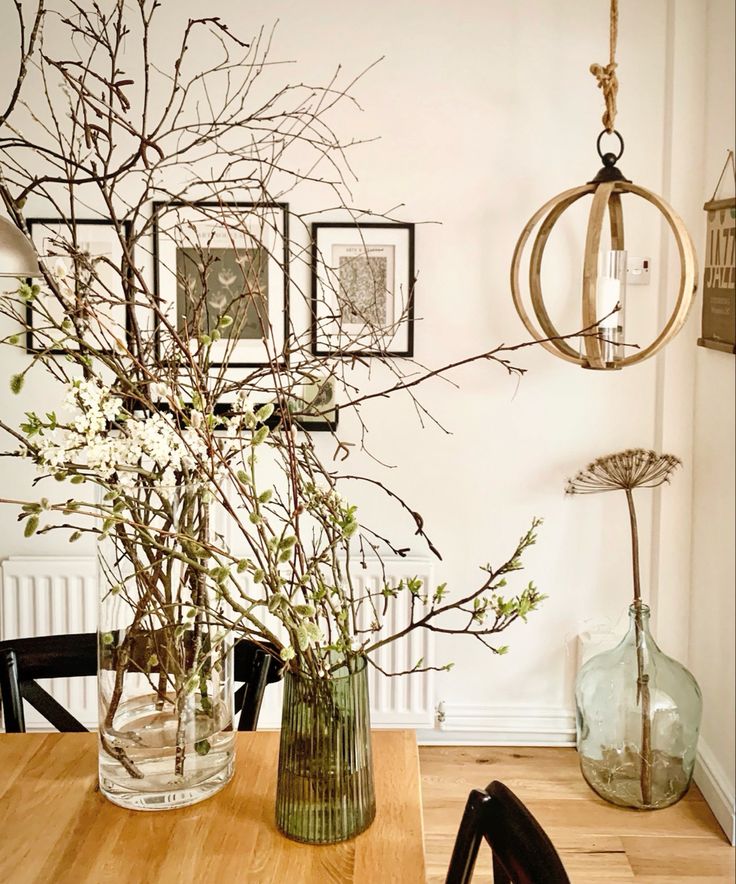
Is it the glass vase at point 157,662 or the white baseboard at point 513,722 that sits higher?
the glass vase at point 157,662

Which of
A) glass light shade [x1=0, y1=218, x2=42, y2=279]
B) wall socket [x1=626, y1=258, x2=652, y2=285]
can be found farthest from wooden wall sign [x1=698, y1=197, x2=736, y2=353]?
glass light shade [x1=0, y1=218, x2=42, y2=279]

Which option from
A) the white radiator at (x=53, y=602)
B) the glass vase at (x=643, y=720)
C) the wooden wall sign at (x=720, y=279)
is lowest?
the glass vase at (x=643, y=720)

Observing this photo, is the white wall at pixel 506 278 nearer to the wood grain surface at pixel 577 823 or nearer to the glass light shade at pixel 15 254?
the wood grain surface at pixel 577 823

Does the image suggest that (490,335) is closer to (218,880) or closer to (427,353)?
(427,353)

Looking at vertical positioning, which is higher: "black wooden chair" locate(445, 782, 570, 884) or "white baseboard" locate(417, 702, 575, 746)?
"black wooden chair" locate(445, 782, 570, 884)

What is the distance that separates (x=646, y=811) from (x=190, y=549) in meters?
2.25

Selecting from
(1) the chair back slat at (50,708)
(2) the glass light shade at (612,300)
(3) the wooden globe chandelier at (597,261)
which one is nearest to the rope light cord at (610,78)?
(3) the wooden globe chandelier at (597,261)

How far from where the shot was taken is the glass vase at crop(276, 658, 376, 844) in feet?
4.41

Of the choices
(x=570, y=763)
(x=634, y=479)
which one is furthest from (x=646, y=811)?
(x=634, y=479)

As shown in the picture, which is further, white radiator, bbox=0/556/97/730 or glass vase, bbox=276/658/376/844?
white radiator, bbox=0/556/97/730

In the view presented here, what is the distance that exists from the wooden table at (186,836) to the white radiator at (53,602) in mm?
1699

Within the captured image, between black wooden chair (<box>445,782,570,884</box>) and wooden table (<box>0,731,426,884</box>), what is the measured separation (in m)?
0.08

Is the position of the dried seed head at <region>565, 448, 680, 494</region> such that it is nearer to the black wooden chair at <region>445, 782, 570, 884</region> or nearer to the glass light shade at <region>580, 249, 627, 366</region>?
the glass light shade at <region>580, 249, 627, 366</region>

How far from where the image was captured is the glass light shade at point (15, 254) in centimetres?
138
